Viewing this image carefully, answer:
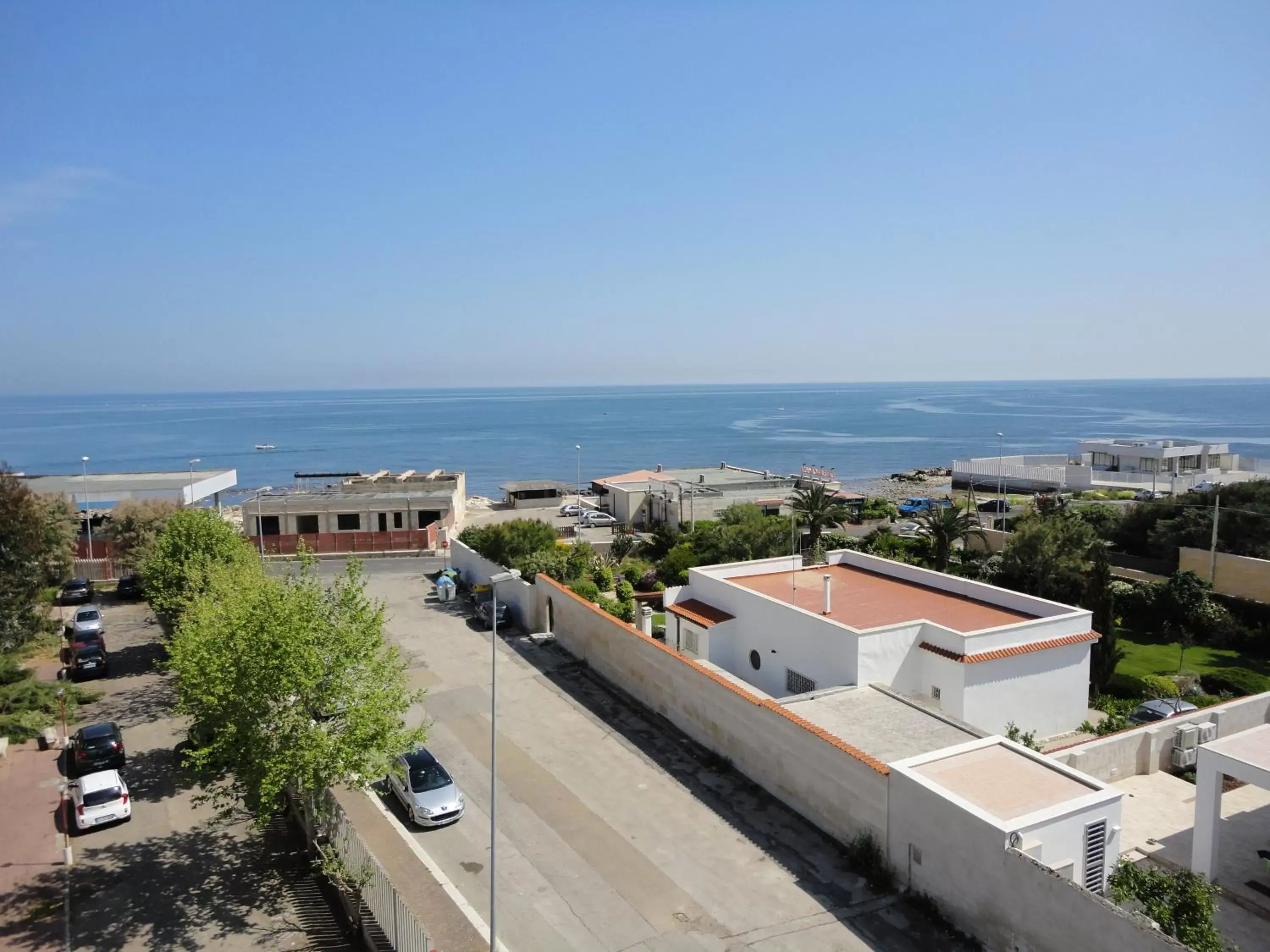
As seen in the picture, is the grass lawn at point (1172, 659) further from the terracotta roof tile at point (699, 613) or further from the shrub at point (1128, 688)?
the terracotta roof tile at point (699, 613)

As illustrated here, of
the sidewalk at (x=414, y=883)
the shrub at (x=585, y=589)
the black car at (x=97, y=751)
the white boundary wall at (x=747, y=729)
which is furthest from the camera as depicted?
the shrub at (x=585, y=589)

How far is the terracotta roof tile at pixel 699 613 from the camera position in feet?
85.8

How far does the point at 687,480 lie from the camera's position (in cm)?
6375

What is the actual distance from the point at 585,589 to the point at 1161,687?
19.4m

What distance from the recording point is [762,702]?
63.0ft

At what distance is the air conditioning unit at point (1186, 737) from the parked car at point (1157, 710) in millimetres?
2393

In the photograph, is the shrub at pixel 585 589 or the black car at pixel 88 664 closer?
the black car at pixel 88 664

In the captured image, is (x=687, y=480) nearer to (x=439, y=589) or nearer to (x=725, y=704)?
(x=439, y=589)

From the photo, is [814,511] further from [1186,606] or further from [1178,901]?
[1178,901]

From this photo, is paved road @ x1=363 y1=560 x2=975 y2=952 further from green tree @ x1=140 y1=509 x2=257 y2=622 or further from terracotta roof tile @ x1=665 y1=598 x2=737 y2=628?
green tree @ x1=140 y1=509 x2=257 y2=622

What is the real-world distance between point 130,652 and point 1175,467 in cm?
7768

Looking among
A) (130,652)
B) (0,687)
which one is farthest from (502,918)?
(130,652)

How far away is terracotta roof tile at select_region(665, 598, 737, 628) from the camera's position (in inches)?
1029

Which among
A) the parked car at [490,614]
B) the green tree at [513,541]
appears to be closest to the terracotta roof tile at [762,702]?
the parked car at [490,614]
